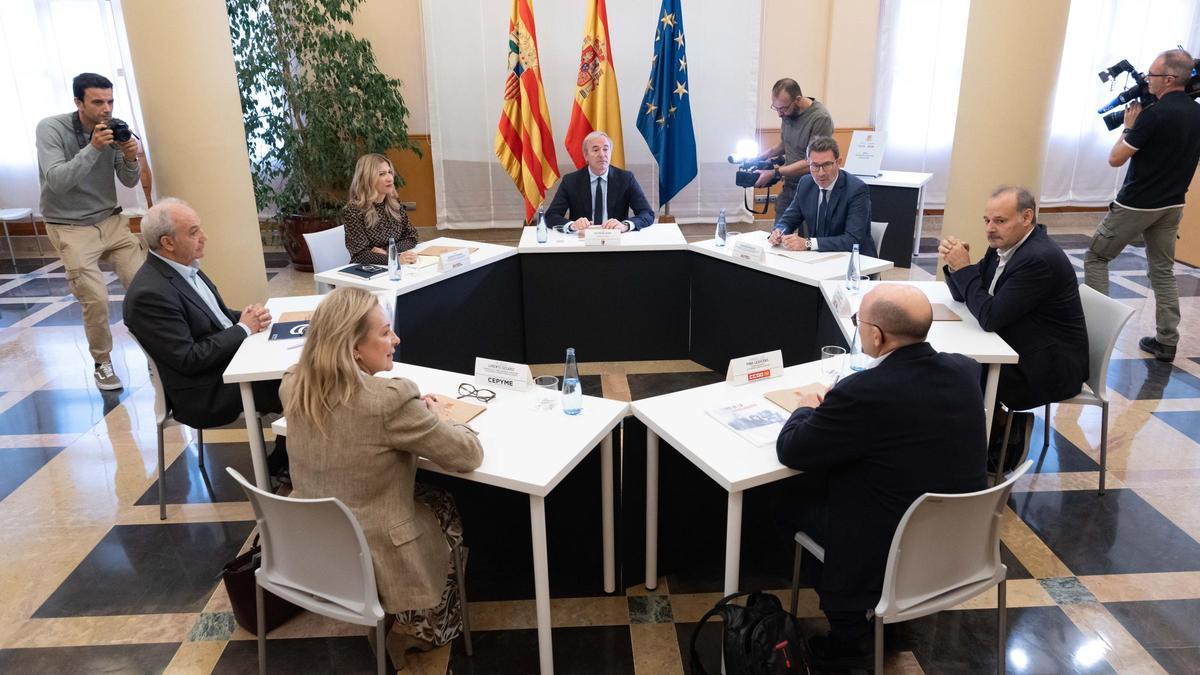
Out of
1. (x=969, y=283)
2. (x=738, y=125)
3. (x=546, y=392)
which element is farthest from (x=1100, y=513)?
(x=738, y=125)

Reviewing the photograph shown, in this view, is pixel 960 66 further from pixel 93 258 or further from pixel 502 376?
pixel 93 258

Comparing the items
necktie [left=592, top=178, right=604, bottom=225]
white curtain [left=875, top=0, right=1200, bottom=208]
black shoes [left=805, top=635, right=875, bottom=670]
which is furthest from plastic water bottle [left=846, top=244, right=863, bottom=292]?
white curtain [left=875, top=0, right=1200, bottom=208]

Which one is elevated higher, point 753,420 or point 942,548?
point 753,420

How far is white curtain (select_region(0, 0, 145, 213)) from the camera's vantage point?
24.7ft

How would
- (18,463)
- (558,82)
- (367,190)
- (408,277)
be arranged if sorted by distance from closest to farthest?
(18,463), (408,277), (367,190), (558,82)

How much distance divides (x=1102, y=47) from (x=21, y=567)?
935cm

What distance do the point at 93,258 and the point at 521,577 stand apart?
3.47 meters

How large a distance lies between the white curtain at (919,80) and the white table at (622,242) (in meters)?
3.79

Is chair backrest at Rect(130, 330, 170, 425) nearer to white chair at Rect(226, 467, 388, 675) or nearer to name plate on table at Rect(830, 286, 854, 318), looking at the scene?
white chair at Rect(226, 467, 388, 675)

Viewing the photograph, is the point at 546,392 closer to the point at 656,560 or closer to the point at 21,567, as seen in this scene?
the point at 656,560

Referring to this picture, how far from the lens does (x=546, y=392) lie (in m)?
2.90

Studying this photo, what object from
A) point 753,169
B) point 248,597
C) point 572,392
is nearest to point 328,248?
point 248,597

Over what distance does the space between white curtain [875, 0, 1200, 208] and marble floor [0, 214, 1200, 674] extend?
4082 mm

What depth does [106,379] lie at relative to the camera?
4.89m
